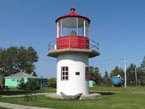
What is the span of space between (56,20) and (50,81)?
29.5m

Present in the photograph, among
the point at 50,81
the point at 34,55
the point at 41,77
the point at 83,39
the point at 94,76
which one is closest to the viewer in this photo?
the point at 83,39

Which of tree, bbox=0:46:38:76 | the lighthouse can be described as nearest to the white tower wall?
the lighthouse

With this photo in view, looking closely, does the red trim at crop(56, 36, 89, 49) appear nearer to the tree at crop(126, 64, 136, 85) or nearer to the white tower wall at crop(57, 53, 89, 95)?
the white tower wall at crop(57, 53, 89, 95)

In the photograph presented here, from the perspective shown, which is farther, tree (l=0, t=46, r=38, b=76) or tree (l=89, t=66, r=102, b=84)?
tree (l=0, t=46, r=38, b=76)

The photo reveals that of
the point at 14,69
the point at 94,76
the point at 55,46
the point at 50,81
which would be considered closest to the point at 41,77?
the point at 50,81

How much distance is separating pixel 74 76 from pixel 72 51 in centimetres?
241

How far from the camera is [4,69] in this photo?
73500 mm

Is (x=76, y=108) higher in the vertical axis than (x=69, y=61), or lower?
lower

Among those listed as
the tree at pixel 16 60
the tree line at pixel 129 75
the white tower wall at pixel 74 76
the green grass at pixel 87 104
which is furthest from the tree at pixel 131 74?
the green grass at pixel 87 104

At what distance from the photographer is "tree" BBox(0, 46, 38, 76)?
2884 inches

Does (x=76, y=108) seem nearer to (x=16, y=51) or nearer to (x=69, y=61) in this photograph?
(x=69, y=61)

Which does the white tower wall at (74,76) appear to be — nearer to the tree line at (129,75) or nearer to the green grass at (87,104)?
the green grass at (87,104)

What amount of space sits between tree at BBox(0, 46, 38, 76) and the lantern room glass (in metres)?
59.9

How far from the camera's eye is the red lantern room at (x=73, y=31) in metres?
17.6
